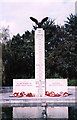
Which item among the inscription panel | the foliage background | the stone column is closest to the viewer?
the stone column

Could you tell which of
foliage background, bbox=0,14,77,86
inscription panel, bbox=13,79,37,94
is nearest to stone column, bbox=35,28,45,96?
inscription panel, bbox=13,79,37,94

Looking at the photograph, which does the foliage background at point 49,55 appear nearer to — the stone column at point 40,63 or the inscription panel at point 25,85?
the inscription panel at point 25,85

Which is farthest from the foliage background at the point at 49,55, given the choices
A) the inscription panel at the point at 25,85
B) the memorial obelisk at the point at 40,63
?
the memorial obelisk at the point at 40,63

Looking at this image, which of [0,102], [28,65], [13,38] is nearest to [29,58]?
[28,65]

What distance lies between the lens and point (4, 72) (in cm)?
2184

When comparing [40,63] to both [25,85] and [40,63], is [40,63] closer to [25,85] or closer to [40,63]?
[40,63]

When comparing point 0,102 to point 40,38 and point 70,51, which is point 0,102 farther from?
point 70,51

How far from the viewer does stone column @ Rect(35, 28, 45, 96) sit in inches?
523

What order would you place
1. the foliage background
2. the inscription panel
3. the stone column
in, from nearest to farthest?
the stone column
the inscription panel
the foliage background

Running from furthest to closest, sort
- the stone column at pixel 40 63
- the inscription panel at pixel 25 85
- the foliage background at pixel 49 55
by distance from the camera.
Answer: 1. the foliage background at pixel 49 55
2. the inscription panel at pixel 25 85
3. the stone column at pixel 40 63

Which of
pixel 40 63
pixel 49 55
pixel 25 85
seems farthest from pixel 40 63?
pixel 49 55

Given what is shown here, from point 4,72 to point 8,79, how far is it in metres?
1.55

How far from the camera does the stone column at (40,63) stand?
13.3 metres

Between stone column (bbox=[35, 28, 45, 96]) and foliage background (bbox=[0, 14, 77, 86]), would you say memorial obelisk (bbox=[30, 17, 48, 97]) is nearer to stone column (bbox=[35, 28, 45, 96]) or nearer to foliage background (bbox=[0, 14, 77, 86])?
stone column (bbox=[35, 28, 45, 96])
